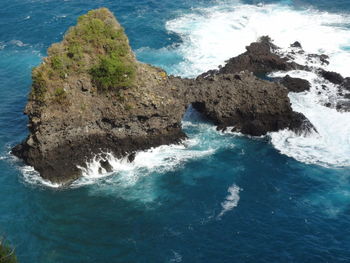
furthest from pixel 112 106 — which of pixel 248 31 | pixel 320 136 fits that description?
pixel 248 31

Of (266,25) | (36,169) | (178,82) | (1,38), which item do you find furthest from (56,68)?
(266,25)

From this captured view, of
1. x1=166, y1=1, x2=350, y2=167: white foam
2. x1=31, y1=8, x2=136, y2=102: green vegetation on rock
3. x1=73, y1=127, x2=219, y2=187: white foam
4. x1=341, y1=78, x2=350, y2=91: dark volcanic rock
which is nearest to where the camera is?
x1=31, y1=8, x2=136, y2=102: green vegetation on rock

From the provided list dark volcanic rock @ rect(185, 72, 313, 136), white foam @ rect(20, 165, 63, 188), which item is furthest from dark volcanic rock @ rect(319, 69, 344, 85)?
white foam @ rect(20, 165, 63, 188)

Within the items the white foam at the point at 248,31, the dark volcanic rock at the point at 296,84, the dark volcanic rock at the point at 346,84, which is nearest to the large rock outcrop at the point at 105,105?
the dark volcanic rock at the point at 296,84

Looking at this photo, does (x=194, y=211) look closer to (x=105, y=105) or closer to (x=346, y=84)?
(x=105, y=105)

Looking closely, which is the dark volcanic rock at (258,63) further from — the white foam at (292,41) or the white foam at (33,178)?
the white foam at (33,178)

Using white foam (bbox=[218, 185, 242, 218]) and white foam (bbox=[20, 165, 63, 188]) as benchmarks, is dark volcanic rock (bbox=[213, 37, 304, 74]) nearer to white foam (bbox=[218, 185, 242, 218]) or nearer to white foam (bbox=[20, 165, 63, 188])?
white foam (bbox=[218, 185, 242, 218])

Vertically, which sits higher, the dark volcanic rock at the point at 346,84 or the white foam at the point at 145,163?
the dark volcanic rock at the point at 346,84
